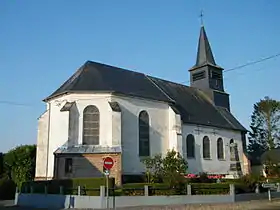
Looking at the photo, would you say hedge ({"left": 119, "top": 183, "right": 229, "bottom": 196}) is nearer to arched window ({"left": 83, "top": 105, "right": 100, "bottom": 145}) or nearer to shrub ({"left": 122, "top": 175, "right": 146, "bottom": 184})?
shrub ({"left": 122, "top": 175, "right": 146, "bottom": 184})

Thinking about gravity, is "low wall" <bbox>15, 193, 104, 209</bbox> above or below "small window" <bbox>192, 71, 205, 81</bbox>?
below

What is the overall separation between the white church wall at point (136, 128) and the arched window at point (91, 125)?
2025 mm

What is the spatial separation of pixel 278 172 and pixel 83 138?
21758 millimetres

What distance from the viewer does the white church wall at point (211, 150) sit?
3284 centimetres

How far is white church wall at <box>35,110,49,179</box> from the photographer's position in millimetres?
28734

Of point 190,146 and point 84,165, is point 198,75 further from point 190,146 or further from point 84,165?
point 84,165

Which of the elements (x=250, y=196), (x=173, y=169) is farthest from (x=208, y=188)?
(x=250, y=196)

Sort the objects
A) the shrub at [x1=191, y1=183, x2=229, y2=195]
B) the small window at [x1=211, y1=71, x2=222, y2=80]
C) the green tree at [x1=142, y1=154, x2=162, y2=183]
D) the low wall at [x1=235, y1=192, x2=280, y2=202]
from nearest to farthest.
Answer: the shrub at [x1=191, y1=183, x2=229, y2=195], the low wall at [x1=235, y1=192, x2=280, y2=202], the green tree at [x1=142, y1=154, x2=162, y2=183], the small window at [x1=211, y1=71, x2=222, y2=80]

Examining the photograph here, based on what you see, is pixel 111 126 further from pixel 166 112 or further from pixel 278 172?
pixel 278 172

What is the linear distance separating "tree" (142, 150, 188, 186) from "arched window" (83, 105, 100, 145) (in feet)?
16.3

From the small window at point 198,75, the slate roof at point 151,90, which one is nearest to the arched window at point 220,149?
the slate roof at point 151,90

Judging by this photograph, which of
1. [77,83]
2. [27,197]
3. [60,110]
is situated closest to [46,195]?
[27,197]

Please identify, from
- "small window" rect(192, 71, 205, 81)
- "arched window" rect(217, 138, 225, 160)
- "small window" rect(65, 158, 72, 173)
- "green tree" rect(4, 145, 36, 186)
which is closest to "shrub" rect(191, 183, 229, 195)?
"small window" rect(65, 158, 72, 173)

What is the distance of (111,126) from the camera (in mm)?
26547
